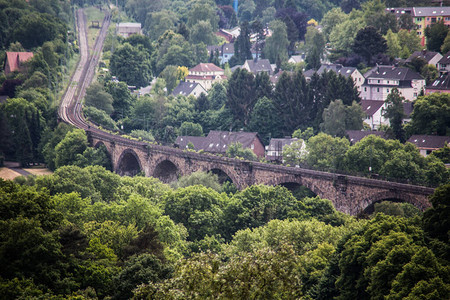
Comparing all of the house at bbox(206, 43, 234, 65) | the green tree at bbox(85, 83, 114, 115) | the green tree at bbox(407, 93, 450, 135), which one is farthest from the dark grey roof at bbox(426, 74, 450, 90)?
the house at bbox(206, 43, 234, 65)

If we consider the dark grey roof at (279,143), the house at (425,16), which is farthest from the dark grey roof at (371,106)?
the house at (425,16)

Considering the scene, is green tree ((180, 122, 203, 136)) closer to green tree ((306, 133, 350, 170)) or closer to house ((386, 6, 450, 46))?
green tree ((306, 133, 350, 170))

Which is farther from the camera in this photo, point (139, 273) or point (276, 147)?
point (276, 147)

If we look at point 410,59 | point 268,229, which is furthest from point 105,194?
point 410,59

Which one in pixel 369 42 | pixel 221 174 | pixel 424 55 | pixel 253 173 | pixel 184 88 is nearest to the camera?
pixel 253 173

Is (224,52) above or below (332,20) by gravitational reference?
below

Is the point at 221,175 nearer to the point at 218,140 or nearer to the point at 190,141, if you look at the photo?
the point at 218,140

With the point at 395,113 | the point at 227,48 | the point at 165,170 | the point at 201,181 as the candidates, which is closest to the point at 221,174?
the point at 201,181

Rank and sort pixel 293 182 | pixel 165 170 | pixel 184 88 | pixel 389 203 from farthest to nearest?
pixel 184 88 < pixel 165 170 < pixel 293 182 < pixel 389 203
